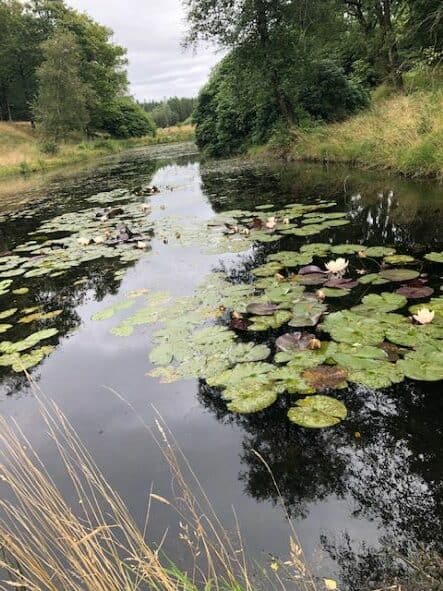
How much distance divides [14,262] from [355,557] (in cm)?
592

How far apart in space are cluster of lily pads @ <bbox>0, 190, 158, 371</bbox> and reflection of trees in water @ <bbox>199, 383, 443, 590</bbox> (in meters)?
1.77

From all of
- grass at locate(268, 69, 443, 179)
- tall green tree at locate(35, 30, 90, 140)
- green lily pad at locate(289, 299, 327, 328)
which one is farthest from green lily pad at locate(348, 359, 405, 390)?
tall green tree at locate(35, 30, 90, 140)

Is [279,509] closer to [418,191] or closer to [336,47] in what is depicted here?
[418,191]

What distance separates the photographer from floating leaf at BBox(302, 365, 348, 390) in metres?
2.31

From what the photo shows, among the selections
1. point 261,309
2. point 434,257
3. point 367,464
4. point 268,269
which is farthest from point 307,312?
point 434,257

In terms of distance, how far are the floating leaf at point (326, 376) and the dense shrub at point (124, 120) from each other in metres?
43.7

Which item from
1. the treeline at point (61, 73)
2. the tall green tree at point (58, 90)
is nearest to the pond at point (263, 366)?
the tall green tree at point (58, 90)

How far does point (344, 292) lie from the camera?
3.44 metres

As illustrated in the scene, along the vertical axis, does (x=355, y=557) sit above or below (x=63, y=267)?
below

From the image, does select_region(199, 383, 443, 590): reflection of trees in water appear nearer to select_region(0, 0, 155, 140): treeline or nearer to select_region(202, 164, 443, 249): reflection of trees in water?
select_region(202, 164, 443, 249): reflection of trees in water

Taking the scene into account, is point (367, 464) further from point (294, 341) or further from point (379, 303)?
point (379, 303)

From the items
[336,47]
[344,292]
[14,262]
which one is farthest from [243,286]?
[336,47]

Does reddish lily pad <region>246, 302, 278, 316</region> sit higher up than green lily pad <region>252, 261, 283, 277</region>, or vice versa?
green lily pad <region>252, 261, 283, 277</region>

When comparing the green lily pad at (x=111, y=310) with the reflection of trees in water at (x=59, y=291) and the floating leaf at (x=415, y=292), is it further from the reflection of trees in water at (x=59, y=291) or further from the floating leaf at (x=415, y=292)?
the floating leaf at (x=415, y=292)
